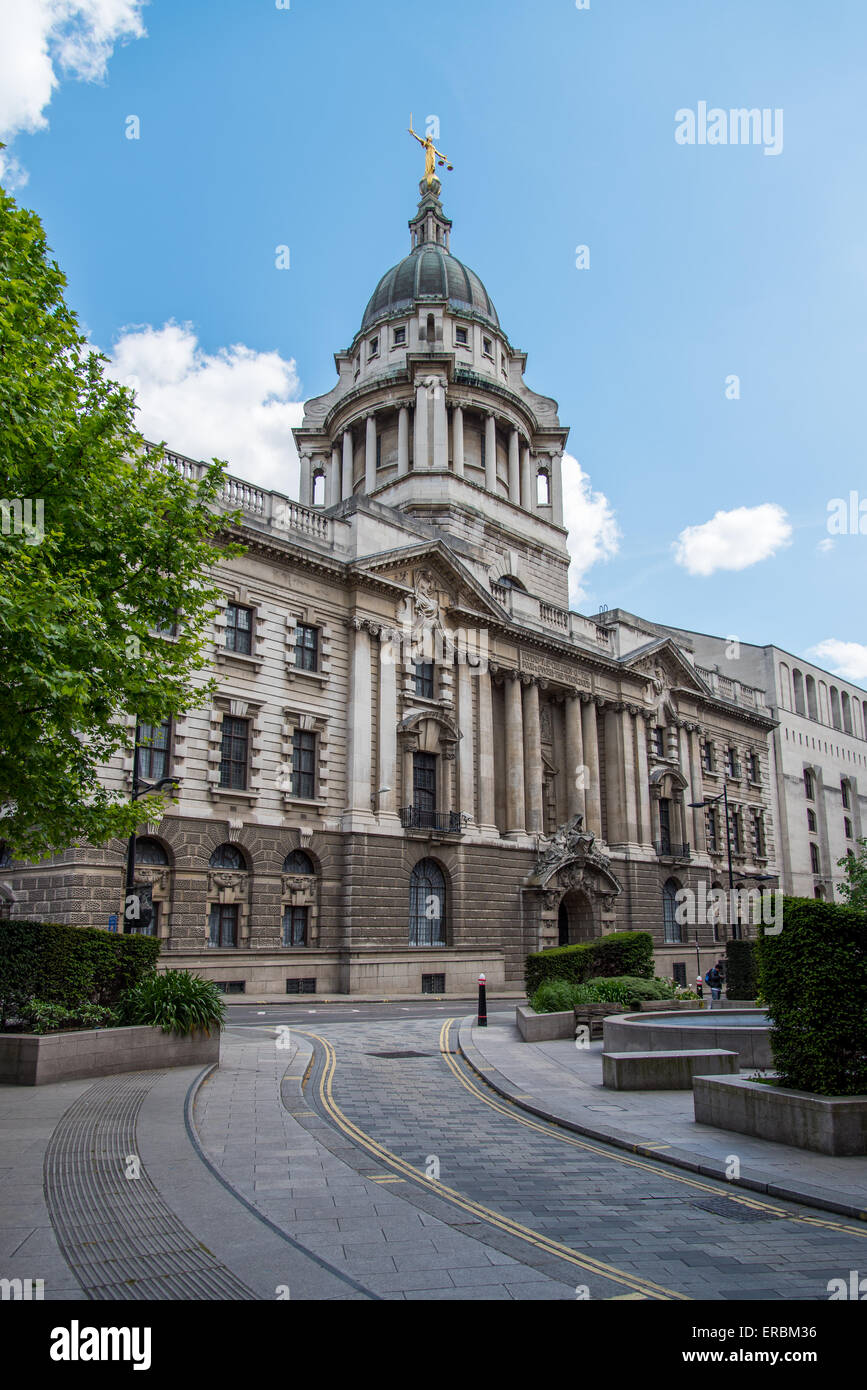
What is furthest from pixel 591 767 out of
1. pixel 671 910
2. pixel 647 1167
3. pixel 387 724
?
pixel 647 1167

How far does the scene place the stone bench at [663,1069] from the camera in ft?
43.8

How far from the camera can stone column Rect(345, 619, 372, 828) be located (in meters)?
33.9

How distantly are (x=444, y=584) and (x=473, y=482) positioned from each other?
38.4 ft

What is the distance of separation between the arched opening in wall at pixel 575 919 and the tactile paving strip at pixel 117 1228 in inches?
1364

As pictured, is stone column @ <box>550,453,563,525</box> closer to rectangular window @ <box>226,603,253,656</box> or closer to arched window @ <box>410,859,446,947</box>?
arched window @ <box>410,859,446,947</box>

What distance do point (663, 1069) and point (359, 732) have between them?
22078mm

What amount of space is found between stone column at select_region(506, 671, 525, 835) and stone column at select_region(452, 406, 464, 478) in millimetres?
13231

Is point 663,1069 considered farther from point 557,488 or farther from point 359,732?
point 557,488

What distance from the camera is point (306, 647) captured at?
33906mm

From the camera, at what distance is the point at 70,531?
524 inches

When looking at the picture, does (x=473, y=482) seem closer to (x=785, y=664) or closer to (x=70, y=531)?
(x=785, y=664)

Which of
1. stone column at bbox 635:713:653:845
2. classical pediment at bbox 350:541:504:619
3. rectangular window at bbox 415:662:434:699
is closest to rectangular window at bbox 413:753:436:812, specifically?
rectangular window at bbox 415:662:434:699

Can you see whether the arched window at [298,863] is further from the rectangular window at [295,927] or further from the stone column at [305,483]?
the stone column at [305,483]
